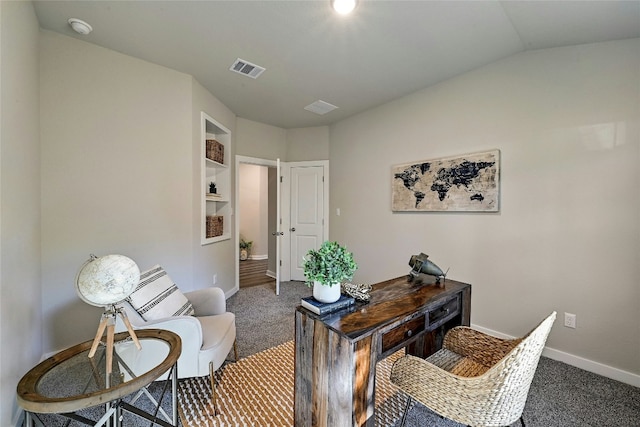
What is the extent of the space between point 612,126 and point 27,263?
4.21m

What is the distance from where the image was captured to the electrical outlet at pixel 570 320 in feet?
6.99

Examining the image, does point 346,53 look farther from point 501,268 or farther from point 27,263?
point 27,263

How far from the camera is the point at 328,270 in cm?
133

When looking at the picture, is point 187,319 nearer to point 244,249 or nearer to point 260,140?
point 260,140

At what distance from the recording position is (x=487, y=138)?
102 inches

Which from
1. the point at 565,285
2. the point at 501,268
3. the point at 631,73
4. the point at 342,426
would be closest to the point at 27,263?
the point at 342,426

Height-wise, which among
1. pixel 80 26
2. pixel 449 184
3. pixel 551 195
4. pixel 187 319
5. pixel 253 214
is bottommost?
pixel 187 319

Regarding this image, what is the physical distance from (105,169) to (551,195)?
152 inches

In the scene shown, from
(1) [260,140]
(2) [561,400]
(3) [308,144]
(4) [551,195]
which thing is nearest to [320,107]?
(3) [308,144]

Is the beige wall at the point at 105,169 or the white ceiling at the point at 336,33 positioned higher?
the white ceiling at the point at 336,33

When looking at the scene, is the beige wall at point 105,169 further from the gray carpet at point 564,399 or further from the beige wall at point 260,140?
the beige wall at point 260,140

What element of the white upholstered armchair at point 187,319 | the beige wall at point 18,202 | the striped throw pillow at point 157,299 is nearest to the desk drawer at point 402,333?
the white upholstered armchair at point 187,319

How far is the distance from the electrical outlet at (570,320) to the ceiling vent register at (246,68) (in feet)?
11.5

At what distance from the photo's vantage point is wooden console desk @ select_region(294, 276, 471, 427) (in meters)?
1.15
